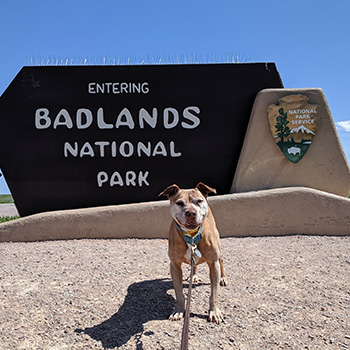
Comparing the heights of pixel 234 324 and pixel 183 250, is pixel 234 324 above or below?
below

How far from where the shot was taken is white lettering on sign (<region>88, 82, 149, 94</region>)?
7805 mm

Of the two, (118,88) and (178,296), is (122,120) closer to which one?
(118,88)

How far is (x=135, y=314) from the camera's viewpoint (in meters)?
3.48

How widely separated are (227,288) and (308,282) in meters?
1.14

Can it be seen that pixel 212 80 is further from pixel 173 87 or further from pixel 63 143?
pixel 63 143

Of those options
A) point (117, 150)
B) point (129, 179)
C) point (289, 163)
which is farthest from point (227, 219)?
point (117, 150)

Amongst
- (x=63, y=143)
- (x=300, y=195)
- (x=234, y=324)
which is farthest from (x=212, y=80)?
(x=234, y=324)

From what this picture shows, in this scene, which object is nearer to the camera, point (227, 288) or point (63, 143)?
point (227, 288)

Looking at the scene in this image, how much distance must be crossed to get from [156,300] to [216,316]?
820 millimetres

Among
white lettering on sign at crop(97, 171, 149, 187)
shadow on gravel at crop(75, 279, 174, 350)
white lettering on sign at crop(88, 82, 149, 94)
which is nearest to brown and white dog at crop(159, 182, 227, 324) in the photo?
shadow on gravel at crop(75, 279, 174, 350)

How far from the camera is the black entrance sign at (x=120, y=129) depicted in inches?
303

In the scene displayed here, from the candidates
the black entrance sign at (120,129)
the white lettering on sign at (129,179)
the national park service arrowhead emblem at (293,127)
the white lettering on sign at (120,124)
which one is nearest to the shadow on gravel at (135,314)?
the white lettering on sign at (129,179)

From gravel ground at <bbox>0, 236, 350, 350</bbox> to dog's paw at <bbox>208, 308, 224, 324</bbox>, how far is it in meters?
0.07

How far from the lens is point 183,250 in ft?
11.0
